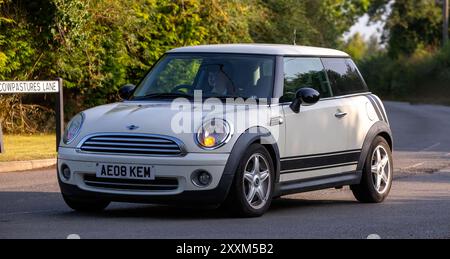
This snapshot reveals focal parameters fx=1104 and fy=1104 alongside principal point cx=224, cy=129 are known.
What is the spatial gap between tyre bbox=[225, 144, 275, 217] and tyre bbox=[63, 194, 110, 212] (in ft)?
4.44

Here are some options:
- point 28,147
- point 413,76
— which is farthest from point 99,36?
point 413,76

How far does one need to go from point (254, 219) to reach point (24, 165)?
7601 mm

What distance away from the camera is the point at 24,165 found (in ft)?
54.8

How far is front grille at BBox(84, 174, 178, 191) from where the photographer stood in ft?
31.4

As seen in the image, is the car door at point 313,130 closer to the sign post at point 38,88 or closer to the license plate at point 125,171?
the license plate at point 125,171

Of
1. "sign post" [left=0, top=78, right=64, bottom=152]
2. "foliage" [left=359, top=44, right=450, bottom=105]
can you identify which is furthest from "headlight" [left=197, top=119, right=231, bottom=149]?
"foliage" [left=359, top=44, right=450, bottom=105]

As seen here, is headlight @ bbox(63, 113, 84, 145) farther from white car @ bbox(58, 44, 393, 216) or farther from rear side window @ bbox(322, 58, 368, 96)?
rear side window @ bbox(322, 58, 368, 96)

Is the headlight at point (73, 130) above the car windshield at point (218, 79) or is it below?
below

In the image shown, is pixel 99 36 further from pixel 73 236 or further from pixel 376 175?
pixel 73 236

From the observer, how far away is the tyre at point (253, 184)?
31.8 feet

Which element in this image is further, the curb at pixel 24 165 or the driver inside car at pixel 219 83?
the curb at pixel 24 165

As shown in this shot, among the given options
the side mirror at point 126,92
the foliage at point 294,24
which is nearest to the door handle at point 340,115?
the side mirror at point 126,92

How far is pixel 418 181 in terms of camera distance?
1416 cm

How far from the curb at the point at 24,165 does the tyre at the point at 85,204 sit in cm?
612
